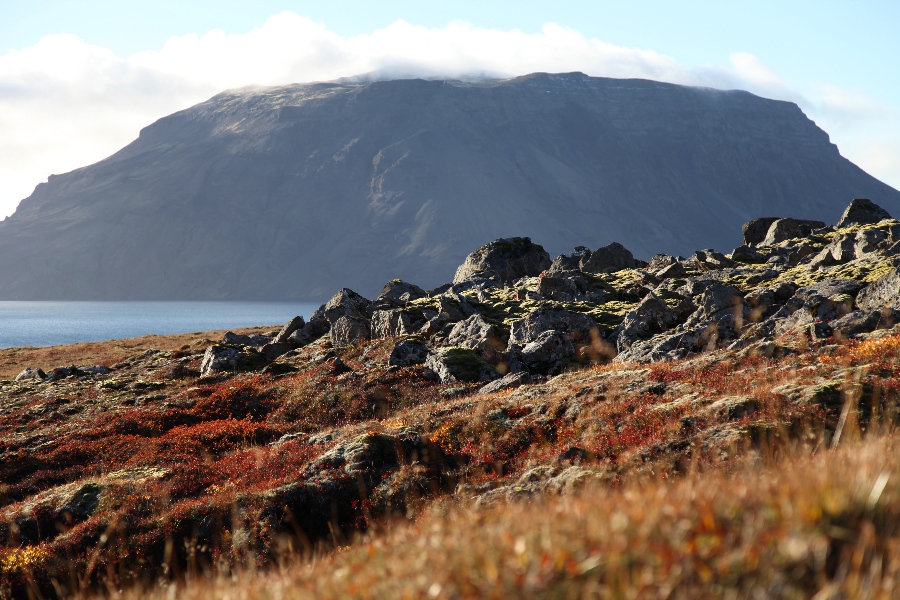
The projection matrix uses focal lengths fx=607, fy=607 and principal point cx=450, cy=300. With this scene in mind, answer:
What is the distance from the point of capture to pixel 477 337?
33.2m

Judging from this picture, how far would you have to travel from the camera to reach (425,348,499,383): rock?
2814 centimetres

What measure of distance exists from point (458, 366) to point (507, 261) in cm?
4417

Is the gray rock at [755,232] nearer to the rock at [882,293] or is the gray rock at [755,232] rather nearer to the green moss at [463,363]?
the rock at [882,293]

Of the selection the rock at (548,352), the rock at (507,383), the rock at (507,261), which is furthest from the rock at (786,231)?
the rock at (507,383)

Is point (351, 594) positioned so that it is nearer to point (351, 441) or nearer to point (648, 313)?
point (351, 441)

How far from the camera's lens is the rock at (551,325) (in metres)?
31.8

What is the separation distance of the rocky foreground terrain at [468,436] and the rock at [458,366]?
136 mm

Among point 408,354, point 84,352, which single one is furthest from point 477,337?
point 84,352

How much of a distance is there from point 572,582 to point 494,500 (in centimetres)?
878

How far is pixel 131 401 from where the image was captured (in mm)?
31781

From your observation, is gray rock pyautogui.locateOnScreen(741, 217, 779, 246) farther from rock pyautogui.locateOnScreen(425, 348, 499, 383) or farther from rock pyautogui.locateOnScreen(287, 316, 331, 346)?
rock pyautogui.locateOnScreen(425, 348, 499, 383)

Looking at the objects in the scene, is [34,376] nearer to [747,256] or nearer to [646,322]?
[646,322]

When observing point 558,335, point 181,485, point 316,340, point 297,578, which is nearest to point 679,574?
point 297,578

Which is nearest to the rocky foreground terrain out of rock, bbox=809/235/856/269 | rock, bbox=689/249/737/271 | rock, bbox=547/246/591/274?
rock, bbox=809/235/856/269
